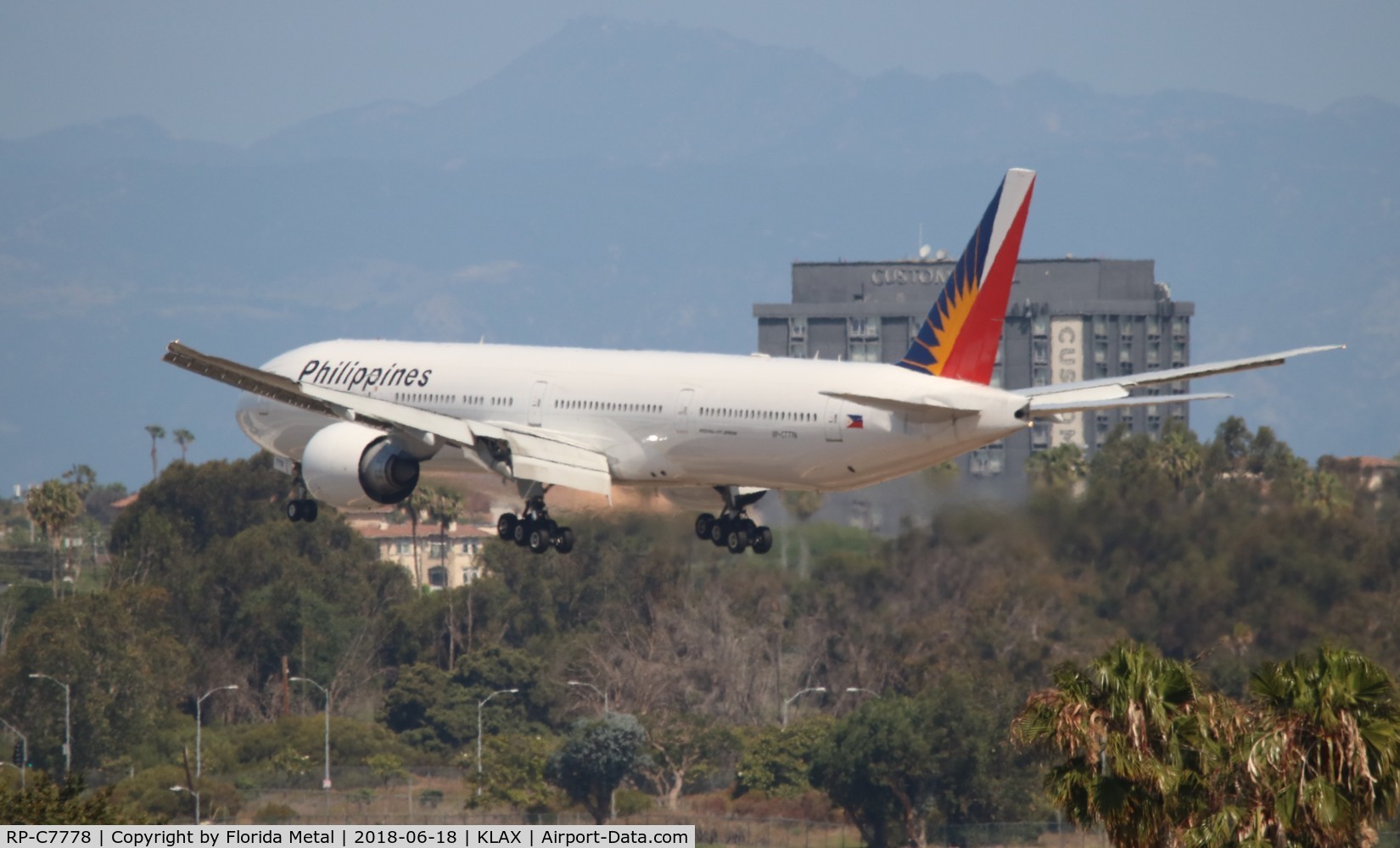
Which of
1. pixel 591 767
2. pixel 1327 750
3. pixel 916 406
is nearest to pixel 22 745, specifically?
pixel 591 767

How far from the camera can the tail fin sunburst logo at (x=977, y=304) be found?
187 ft

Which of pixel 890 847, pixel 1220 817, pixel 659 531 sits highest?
pixel 659 531

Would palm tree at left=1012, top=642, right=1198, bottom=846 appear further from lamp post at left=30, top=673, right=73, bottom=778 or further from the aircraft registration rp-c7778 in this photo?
lamp post at left=30, top=673, right=73, bottom=778

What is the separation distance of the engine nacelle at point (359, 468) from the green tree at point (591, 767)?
45981 mm

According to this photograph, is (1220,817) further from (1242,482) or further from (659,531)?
(1242,482)

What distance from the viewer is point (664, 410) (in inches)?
2356

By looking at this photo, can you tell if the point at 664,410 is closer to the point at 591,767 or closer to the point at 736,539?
the point at 736,539

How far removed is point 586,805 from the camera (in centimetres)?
10712

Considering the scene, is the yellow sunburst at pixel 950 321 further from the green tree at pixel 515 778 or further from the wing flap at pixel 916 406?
the green tree at pixel 515 778

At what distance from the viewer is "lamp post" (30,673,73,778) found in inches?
4419

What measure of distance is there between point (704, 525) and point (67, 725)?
190 feet

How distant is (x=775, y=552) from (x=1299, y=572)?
20395 millimetres

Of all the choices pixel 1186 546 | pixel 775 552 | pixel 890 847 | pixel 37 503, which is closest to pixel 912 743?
pixel 890 847

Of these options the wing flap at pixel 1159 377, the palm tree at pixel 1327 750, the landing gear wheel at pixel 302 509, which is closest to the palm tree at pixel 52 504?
the landing gear wheel at pixel 302 509
